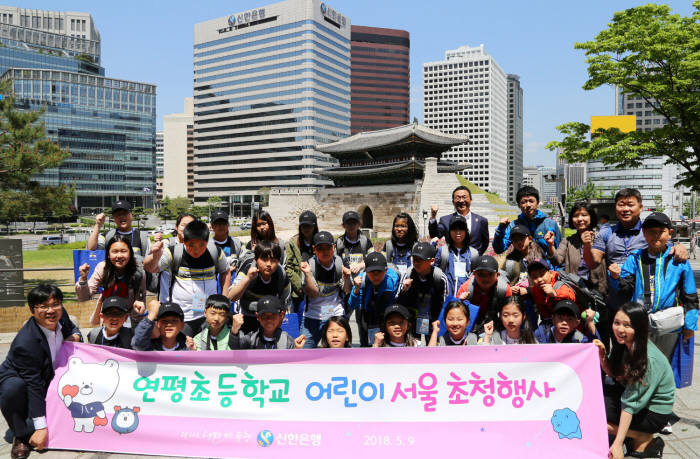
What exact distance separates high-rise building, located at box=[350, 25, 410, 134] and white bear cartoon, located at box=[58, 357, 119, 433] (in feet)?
380

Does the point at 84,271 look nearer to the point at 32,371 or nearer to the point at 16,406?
the point at 32,371

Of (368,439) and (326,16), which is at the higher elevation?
(326,16)

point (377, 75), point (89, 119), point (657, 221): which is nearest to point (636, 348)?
point (657, 221)

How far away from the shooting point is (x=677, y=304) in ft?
12.8

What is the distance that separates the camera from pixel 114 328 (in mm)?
4016

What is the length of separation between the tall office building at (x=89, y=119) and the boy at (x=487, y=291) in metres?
98.2

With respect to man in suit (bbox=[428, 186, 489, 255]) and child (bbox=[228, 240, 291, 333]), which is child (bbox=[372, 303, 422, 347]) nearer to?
child (bbox=[228, 240, 291, 333])

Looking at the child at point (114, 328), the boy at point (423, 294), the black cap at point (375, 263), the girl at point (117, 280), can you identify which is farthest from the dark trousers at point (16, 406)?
the boy at point (423, 294)

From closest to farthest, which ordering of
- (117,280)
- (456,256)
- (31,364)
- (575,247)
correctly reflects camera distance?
(31,364), (117,280), (456,256), (575,247)

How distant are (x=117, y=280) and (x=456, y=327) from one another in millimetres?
3347

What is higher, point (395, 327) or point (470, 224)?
point (470, 224)

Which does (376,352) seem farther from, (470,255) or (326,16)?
(326,16)

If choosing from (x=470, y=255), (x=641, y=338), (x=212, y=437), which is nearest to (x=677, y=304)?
(x=641, y=338)

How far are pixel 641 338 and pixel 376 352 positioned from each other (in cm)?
199
